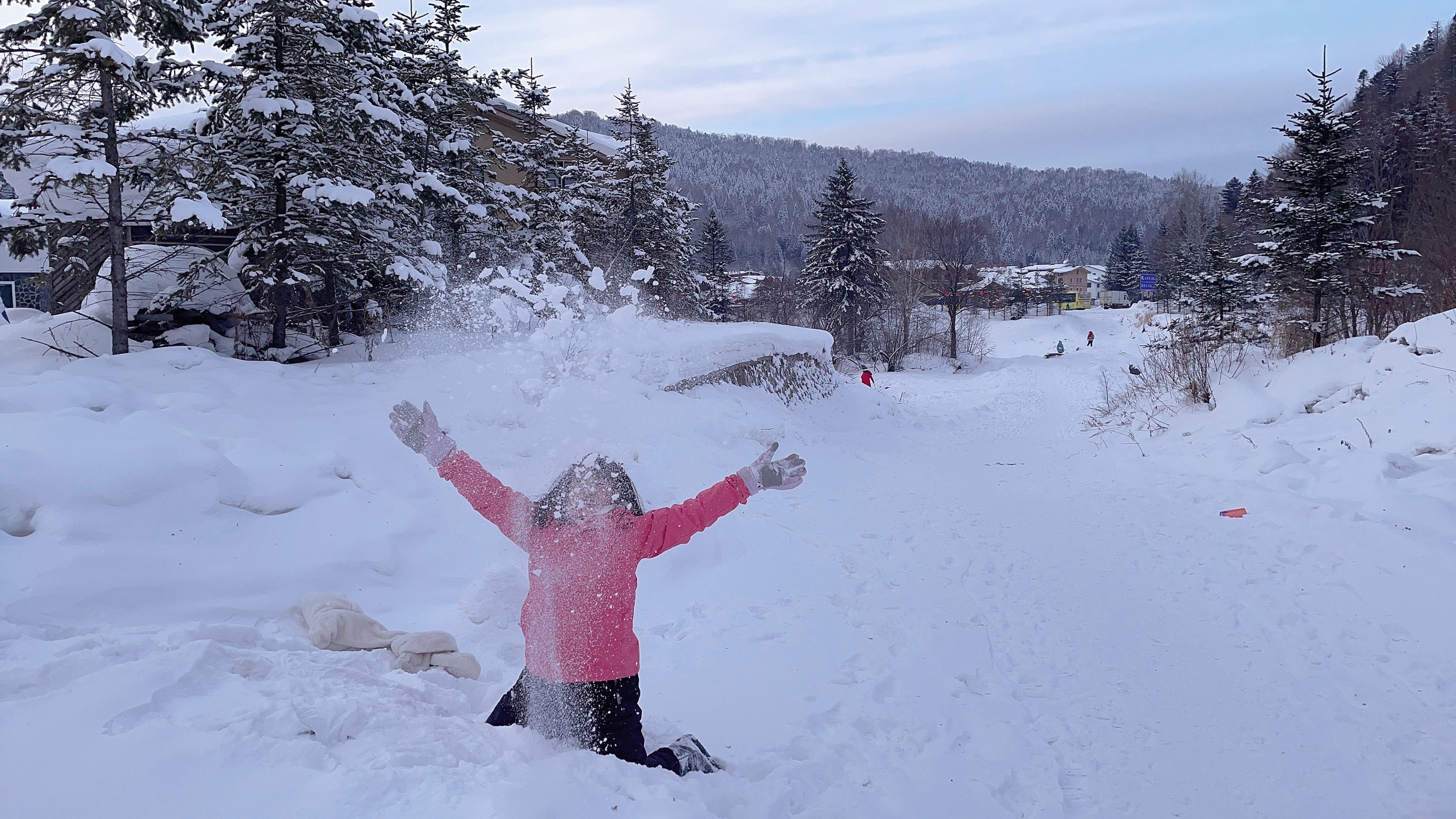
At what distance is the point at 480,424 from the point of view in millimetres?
9750

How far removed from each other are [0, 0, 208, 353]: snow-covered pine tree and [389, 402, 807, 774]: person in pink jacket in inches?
323

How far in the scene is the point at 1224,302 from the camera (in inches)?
922

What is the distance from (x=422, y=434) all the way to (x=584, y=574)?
967mm

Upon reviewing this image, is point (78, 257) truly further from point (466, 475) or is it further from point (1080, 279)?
point (1080, 279)

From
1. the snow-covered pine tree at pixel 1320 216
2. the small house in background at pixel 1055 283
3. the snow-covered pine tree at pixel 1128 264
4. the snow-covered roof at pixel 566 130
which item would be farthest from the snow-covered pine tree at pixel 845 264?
the snow-covered pine tree at pixel 1128 264

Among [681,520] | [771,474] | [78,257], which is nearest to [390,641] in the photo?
[681,520]

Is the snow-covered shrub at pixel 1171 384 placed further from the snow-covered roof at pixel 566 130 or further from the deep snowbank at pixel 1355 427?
the snow-covered roof at pixel 566 130

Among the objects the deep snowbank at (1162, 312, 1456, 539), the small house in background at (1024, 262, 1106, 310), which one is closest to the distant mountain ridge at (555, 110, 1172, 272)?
the small house in background at (1024, 262, 1106, 310)

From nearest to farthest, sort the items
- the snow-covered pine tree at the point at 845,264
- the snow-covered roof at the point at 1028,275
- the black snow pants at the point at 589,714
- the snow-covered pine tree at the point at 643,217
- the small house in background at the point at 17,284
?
1. the black snow pants at the point at 589,714
2. the small house in background at the point at 17,284
3. the snow-covered pine tree at the point at 643,217
4. the snow-covered pine tree at the point at 845,264
5. the snow-covered roof at the point at 1028,275

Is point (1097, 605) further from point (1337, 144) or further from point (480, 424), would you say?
point (1337, 144)

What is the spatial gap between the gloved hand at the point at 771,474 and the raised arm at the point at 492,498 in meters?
0.94

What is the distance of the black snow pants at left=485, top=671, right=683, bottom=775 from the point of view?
2871mm

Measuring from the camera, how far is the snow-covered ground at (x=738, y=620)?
8.48 feet

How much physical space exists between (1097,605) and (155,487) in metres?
7.19
